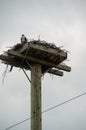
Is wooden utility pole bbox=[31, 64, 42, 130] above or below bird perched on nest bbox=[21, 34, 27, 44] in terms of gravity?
below

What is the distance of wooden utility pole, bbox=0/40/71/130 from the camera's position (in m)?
7.91

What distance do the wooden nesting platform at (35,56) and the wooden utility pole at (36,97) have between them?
0.19 meters

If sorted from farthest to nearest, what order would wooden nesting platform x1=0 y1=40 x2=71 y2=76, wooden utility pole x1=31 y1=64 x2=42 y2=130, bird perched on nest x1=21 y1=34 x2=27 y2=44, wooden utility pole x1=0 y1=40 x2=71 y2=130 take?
bird perched on nest x1=21 y1=34 x2=27 y2=44 → wooden nesting platform x1=0 y1=40 x2=71 y2=76 → wooden utility pole x1=0 y1=40 x2=71 y2=130 → wooden utility pole x1=31 y1=64 x2=42 y2=130

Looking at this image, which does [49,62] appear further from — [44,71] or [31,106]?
[31,106]

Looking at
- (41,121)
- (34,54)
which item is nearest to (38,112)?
(41,121)

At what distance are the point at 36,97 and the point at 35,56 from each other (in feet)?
3.13

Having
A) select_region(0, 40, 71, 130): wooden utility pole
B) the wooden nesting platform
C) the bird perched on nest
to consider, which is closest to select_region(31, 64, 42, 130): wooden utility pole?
select_region(0, 40, 71, 130): wooden utility pole

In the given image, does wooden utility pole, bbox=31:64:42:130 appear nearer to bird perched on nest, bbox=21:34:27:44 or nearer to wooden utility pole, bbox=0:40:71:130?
wooden utility pole, bbox=0:40:71:130

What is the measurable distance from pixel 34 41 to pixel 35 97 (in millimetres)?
1481

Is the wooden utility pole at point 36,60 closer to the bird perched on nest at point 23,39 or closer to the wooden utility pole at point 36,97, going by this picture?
the wooden utility pole at point 36,97

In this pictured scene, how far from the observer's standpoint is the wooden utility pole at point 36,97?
7.59 meters

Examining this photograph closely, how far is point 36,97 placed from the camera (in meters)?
7.95

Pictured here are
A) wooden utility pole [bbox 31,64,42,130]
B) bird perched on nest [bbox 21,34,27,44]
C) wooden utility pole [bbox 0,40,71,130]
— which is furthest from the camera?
bird perched on nest [bbox 21,34,27,44]

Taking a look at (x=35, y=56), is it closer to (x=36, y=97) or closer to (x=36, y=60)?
(x=36, y=60)
